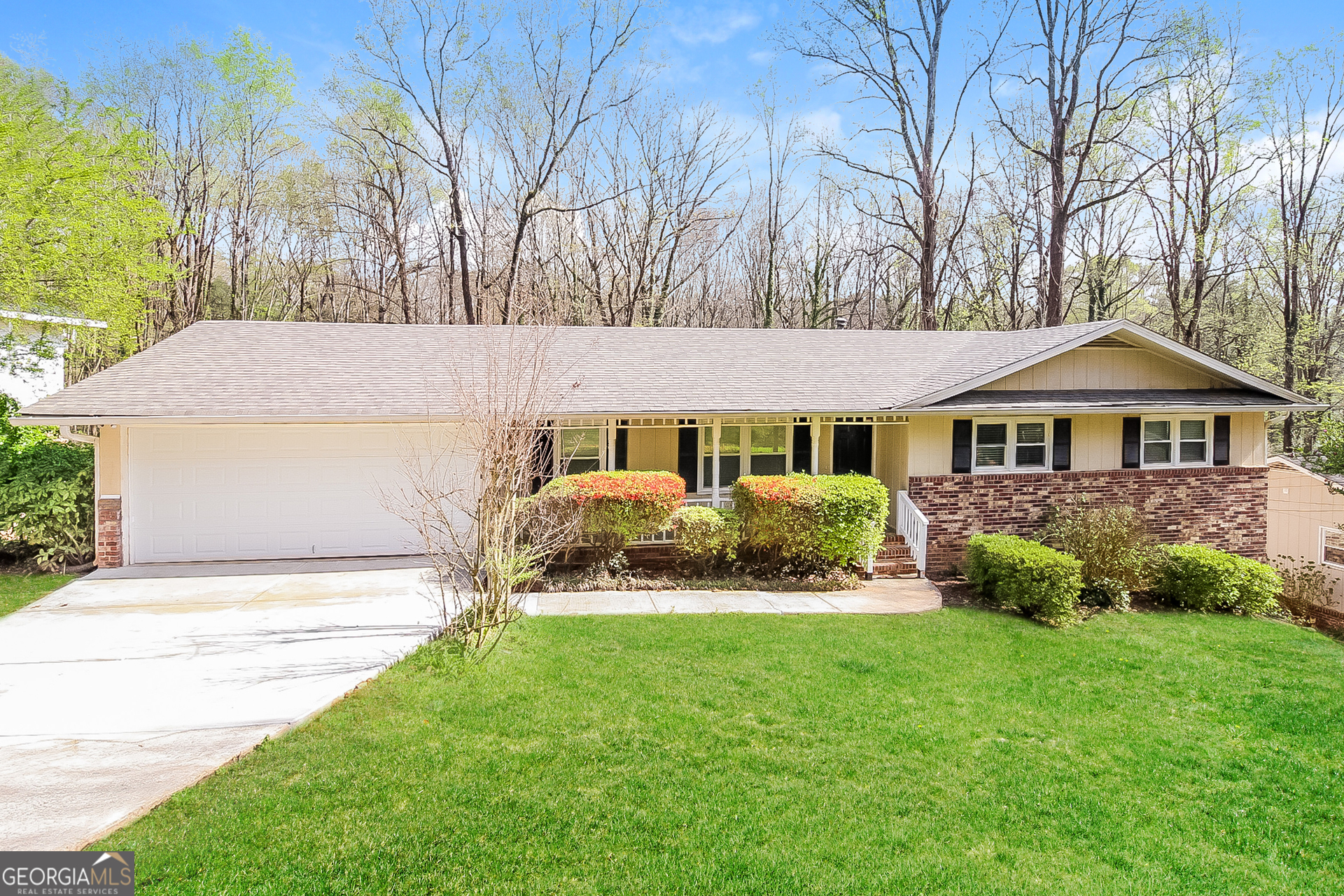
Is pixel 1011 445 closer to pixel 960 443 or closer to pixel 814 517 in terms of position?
pixel 960 443

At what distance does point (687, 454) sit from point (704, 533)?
311cm

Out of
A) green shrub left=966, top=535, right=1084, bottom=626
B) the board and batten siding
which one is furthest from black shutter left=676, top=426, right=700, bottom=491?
green shrub left=966, top=535, right=1084, bottom=626

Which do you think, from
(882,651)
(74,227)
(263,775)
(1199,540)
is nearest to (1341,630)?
(1199,540)

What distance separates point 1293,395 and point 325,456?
16.8 metres

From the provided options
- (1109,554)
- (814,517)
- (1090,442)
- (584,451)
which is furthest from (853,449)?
(584,451)

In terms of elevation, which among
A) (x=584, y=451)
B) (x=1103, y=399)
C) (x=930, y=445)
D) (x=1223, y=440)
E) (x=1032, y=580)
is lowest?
(x=1032, y=580)

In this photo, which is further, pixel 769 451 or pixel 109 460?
pixel 769 451

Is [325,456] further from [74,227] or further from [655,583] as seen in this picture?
[74,227]

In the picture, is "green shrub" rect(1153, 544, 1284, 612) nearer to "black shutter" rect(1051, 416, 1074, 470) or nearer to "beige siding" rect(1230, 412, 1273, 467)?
"black shutter" rect(1051, 416, 1074, 470)

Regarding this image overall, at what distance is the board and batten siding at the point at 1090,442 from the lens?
37.9 ft

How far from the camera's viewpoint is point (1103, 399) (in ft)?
38.6

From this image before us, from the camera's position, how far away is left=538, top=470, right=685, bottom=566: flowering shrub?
965 centimetres

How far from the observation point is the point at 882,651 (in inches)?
289

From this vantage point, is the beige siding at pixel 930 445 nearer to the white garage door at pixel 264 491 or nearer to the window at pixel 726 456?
the window at pixel 726 456
